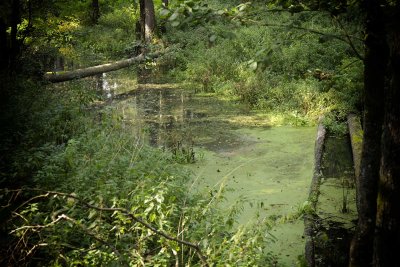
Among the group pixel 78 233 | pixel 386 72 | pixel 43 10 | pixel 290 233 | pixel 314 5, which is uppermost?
pixel 43 10

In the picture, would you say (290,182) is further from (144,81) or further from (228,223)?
(144,81)

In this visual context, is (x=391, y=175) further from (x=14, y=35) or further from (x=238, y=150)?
(x=14, y=35)

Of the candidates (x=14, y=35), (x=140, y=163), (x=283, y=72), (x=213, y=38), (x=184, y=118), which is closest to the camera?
(x=213, y=38)

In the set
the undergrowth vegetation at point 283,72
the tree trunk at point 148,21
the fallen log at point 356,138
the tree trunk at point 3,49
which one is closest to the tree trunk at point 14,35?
the tree trunk at point 3,49

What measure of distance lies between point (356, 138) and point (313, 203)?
1650 millimetres

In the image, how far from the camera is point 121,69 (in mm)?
14742

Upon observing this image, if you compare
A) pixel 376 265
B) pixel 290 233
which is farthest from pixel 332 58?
pixel 376 265

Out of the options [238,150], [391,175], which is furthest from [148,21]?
[391,175]

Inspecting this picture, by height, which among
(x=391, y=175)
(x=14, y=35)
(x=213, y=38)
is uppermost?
(x=14, y=35)

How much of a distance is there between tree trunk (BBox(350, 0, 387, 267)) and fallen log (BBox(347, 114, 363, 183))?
1.86 m

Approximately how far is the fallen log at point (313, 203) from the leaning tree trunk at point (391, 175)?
105cm

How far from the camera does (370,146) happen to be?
296 centimetres

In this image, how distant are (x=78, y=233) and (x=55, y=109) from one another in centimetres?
313

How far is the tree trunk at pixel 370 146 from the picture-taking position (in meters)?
2.87
